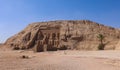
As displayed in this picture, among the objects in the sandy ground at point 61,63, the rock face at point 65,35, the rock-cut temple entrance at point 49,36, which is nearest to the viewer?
the sandy ground at point 61,63

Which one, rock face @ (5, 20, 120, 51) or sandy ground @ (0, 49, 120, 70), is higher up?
rock face @ (5, 20, 120, 51)

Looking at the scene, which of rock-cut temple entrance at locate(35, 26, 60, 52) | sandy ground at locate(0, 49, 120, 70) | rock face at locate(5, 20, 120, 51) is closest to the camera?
sandy ground at locate(0, 49, 120, 70)

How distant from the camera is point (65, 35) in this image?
287ft

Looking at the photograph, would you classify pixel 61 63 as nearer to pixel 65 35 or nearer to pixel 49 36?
pixel 65 35

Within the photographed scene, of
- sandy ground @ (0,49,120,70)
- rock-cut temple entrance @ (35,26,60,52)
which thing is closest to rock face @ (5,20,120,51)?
rock-cut temple entrance @ (35,26,60,52)

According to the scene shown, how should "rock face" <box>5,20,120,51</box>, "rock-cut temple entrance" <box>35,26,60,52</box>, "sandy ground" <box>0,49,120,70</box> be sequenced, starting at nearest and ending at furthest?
1. "sandy ground" <box>0,49,120,70</box>
2. "rock face" <box>5,20,120,51</box>
3. "rock-cut temple entrance" <box>35,26,60,52</box>

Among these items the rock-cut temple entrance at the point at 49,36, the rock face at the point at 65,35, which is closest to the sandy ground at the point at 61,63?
the rock face at the point at 65,35

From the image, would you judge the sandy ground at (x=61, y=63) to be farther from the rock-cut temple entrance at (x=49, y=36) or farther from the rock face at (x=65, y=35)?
the rock-cut temple entrance at (x=49, y=36)

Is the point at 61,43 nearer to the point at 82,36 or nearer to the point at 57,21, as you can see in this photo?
the point at 82,36

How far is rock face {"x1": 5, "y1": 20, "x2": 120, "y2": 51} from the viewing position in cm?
8062

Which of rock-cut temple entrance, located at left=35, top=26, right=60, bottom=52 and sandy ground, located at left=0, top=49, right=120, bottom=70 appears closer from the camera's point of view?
sandy ground, located at left=0, top=49, right=120, bottom=70

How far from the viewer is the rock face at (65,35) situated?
80625 mm

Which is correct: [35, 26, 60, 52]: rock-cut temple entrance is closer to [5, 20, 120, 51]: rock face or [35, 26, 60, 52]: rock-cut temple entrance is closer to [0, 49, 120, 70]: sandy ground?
[5, 20, 120, 51]: rock face

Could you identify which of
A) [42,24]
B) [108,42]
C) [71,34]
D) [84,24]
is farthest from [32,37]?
[108,42]
